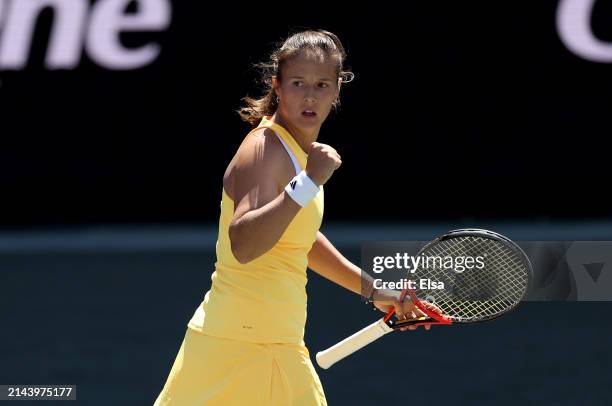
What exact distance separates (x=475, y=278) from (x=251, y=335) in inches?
30.0

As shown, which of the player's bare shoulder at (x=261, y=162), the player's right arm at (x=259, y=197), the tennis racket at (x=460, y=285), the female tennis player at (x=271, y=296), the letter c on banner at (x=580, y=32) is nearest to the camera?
the player's right arm at (x=259, y=197)

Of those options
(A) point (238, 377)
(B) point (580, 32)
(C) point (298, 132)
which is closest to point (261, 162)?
(C) point (298, 132)

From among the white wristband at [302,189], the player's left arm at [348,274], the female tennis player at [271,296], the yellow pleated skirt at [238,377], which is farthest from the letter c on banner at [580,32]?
the white wristband at [302,189]

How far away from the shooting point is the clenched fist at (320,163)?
2.79 m

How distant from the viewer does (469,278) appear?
3510 mm

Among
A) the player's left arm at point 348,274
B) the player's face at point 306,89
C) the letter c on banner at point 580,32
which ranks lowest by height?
the player's left arm at point 348,274

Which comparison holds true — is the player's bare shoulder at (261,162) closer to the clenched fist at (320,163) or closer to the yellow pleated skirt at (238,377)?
the clenched fist at (320,163)

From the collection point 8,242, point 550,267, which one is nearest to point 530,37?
point 8,242

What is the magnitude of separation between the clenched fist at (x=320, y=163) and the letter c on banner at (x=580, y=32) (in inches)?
223

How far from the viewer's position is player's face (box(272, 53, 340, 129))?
119 inches

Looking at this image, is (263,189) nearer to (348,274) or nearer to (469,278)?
(348,274)

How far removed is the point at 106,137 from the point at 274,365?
5.95 metres

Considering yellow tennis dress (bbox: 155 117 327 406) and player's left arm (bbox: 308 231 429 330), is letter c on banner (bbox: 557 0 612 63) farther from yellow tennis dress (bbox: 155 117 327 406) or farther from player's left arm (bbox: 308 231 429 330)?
yellow tennis dress (bbox: 155 117 327 406)

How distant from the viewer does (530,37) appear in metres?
8.40
